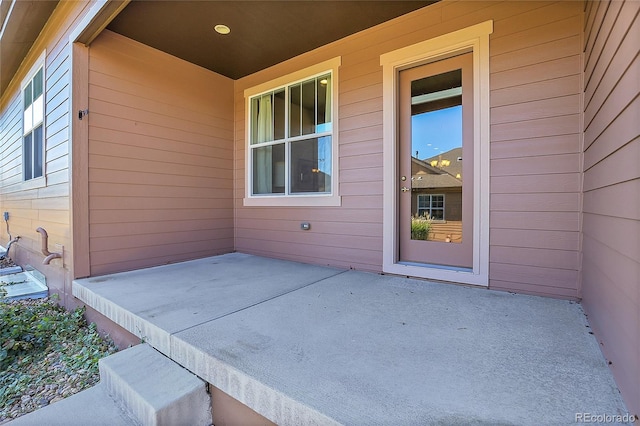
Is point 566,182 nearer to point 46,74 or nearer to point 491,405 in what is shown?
point 491,405

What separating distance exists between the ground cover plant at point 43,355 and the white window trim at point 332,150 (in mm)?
2264

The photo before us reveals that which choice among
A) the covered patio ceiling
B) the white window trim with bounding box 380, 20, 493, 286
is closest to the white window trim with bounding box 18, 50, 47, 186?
the covered patio ceiling

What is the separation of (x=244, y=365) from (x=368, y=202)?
2.16 meters

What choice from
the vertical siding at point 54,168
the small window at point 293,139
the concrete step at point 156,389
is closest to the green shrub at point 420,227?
the small window at point 293,139

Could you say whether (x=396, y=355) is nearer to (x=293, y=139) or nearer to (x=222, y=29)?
(x=293, y=139)

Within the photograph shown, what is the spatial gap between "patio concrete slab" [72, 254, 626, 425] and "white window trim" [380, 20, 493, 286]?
264mm

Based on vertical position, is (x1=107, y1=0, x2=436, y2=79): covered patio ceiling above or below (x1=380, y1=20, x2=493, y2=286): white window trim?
above

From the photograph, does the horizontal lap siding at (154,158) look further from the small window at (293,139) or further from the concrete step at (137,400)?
the concrete step at (137,400)

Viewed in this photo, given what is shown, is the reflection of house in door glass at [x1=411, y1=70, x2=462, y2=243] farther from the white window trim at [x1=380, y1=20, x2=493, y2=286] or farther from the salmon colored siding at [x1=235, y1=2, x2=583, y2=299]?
the salmon colored siding at [x1=235, y1=2, x2=583, y2=299]

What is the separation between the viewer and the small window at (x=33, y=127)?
392 centimetres

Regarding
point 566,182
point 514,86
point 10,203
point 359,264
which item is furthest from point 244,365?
point 10,203

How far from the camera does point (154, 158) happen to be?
11.7 feet

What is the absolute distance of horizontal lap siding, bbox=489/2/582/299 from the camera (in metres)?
2.22

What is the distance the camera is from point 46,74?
360 cm
